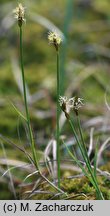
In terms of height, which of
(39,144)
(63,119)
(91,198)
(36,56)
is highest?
(36,56)

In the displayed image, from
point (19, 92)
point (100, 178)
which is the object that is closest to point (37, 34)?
point (19, 92)

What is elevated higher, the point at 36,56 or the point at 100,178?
the point at 36,56

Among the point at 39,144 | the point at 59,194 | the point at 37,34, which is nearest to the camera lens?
the point at 59,194

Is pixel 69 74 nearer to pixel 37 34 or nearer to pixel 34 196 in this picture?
pixel 37 34

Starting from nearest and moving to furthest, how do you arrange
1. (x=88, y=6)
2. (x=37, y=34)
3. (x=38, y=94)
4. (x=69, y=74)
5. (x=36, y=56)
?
(x=38, y=94), (x=69, y=74), (x=36, y=56), (x=37, y=34), (x=88, y=6)

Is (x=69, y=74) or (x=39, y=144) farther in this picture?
(x=69, y=74)

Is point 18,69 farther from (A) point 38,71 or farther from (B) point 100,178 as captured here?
(B) point 100,178

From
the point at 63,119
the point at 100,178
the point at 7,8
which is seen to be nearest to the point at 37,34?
the point at 7,8
